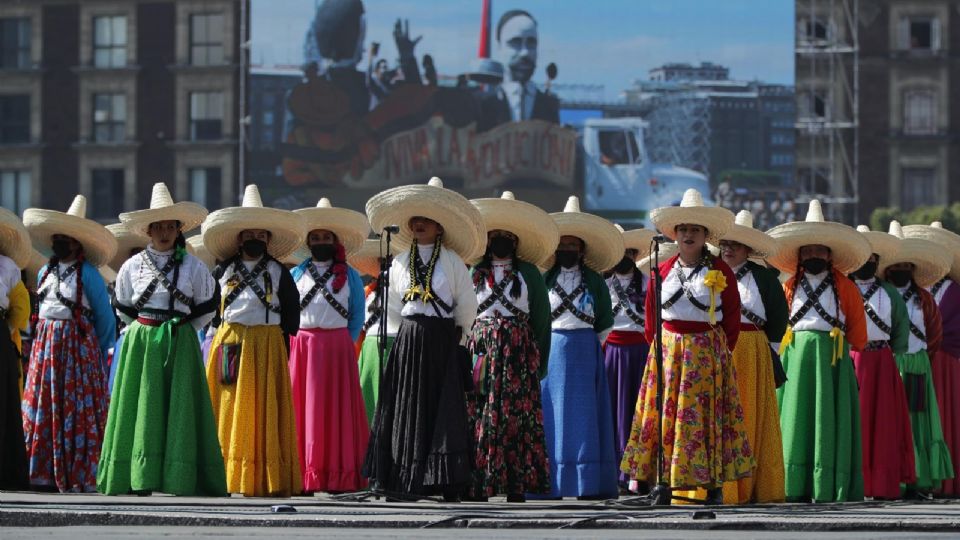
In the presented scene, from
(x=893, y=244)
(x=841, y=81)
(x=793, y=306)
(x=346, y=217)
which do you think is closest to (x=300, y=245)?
(x=346, y=217)

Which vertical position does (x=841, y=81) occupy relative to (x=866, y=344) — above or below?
above

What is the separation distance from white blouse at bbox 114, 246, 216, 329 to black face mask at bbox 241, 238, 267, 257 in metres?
Answer: 0.47

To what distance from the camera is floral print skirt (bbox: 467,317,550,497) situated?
15.3m

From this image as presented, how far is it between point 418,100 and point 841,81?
42.6ft

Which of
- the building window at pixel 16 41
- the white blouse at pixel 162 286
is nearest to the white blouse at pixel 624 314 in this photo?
the white blouse at pixel 162 286

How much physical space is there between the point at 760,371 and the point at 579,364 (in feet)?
4.64

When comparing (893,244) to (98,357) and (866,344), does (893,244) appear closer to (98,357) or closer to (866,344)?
(866,344)

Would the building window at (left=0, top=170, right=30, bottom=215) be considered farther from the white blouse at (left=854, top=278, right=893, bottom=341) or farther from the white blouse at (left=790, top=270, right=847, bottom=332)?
the white blouse at (left=790, top=270, right=847, bottom=332)

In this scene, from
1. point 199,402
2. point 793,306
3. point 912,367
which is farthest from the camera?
point 912,367

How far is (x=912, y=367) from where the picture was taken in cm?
1797

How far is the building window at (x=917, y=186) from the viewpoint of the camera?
68.8 metres

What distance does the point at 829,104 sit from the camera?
68.1m

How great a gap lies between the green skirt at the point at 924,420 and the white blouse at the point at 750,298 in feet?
7.85

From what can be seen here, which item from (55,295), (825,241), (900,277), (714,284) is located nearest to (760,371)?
(714,284)
